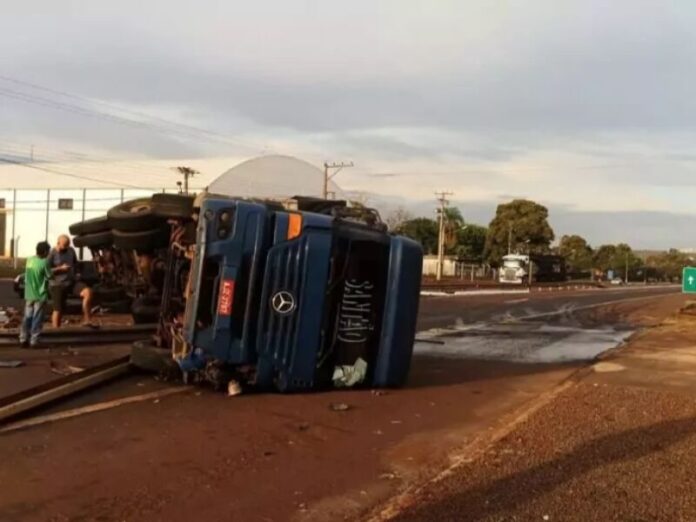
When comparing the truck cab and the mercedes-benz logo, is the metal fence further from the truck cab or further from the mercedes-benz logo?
the mercedes-benz logo

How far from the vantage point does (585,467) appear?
20.9ft

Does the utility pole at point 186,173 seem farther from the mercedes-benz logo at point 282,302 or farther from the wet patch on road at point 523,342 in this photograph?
the mercedes-benz logo at point 282,302

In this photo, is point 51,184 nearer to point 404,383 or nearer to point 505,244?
point 505,244

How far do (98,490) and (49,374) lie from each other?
4.80m

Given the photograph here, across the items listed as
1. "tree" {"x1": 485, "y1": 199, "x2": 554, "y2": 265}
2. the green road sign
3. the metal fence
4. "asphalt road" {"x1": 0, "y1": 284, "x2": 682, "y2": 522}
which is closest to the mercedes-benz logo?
"asphalt road" {"x1": 0, "y1": 284, "x2": 682, "y2": 522}

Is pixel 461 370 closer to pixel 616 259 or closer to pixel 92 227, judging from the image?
pixel 92 227

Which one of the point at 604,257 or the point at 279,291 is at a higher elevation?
the point at 604,257

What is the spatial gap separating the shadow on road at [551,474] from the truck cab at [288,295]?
313 centimetres

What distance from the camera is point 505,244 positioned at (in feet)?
349

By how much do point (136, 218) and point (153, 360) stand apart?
9.95 ft

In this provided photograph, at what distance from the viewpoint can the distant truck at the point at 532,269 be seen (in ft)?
242

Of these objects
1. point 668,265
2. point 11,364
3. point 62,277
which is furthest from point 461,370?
point 668,265

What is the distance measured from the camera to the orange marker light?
8.90m

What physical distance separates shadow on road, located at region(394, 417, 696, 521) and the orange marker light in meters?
3.62
